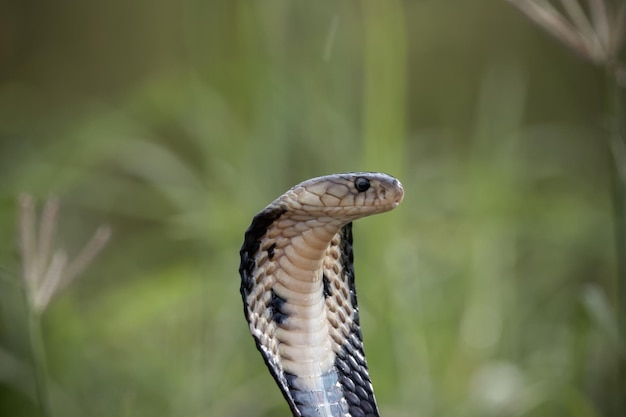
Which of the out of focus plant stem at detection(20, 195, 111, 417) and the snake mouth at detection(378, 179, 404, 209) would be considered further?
the out of focus plant stem at detection(20, 195, 111, 417)

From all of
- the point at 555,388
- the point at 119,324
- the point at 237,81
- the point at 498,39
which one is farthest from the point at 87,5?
the point at 555,388

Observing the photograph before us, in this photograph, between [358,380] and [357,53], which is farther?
[357,53]

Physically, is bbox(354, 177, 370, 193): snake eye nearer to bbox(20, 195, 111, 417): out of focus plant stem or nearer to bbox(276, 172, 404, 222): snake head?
bbox(276, 172, 404, 222): snake head

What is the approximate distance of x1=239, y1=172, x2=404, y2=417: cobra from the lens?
1428 mm

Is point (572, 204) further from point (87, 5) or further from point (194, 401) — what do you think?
point (87, 5)

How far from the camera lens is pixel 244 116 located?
133 inches

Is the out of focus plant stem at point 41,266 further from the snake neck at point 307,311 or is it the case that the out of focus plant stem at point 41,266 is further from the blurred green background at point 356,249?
the blurred green background at point 356,249

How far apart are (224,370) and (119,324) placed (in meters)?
0.40

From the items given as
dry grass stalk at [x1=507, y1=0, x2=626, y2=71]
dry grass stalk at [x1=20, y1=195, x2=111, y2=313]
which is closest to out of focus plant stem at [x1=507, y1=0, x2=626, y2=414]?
dry grass stalk at [x1=507, y1=0, x2=626, y2=71]

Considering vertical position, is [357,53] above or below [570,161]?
above

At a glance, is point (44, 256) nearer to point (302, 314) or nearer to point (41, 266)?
point (41, 266)

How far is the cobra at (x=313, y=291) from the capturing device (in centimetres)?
143

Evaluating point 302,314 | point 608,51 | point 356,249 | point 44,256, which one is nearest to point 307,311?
point 302,314

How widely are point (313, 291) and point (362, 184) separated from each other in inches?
10.5
